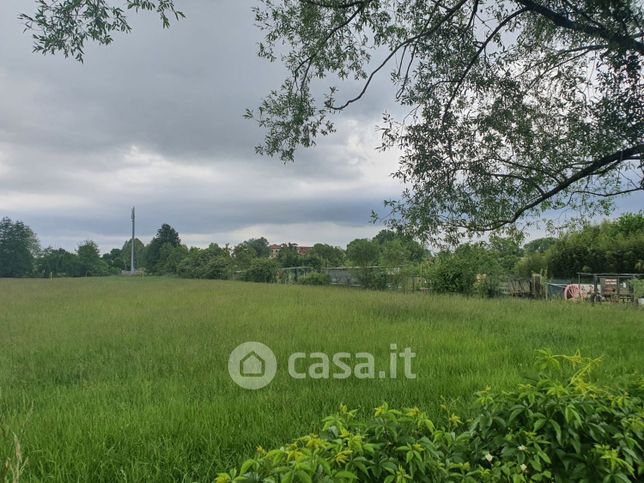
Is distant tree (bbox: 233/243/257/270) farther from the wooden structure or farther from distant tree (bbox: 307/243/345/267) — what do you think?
the wooden structure

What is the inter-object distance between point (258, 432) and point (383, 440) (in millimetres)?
1366

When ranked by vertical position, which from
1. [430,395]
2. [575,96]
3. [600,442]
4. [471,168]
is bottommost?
[430,395]

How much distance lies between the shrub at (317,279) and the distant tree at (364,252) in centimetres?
339

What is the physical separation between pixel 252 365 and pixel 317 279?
22.4 meters

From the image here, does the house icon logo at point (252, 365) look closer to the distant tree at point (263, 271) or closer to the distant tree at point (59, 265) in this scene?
the distant tree at point (263, 271)

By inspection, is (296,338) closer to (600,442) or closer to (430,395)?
(430,395)

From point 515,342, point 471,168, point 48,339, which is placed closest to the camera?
point 471,168

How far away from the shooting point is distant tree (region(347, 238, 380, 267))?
22.9 meters

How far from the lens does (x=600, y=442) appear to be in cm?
170

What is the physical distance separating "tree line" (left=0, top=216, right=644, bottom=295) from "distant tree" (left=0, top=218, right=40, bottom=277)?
13 cm

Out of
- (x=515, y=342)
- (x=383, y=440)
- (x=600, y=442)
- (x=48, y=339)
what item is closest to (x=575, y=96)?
(x=515, y=342)

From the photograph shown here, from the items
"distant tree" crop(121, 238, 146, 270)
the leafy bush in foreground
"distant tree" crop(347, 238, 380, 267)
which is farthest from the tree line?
"distant tree" crop(121, 238, 146, 270)

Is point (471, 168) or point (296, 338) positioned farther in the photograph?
point (296, 338)

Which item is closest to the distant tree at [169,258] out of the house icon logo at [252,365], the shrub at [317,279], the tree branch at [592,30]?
the shrub at [317,279]
